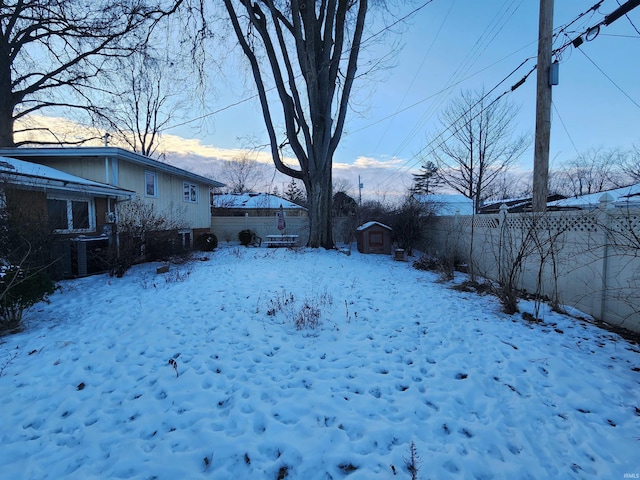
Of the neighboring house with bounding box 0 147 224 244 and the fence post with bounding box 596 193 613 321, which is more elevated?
the neighboring house with bounding box 0 147 224 244

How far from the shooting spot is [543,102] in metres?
5.94

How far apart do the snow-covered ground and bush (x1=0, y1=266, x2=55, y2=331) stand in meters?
0.28

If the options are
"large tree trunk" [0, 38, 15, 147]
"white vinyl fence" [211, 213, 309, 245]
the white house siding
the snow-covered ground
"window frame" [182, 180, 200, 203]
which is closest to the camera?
the snow-covered ground

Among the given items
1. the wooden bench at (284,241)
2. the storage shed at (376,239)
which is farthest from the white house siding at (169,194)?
the storage shed at (376,239)

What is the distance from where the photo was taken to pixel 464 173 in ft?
81.5

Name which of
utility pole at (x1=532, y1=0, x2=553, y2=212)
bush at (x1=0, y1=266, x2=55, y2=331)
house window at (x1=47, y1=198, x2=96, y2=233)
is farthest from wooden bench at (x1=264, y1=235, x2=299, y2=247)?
bush at (x1=0, y1=266, x2=55, y2=331)

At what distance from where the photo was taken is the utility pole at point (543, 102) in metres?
5.91

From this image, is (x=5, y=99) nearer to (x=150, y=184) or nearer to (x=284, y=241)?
(x=150, y=184)

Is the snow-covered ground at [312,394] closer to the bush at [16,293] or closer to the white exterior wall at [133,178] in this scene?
the bush at [16,293]

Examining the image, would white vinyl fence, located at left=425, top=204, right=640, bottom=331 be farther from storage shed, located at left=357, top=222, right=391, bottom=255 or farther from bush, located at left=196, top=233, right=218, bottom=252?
bush, located at left=196, top=233, right=218, bottom=252

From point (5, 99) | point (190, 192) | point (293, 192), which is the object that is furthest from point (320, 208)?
point (293, 192)

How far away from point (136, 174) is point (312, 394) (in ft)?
36.6

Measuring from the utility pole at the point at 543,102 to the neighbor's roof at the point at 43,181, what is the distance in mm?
10218

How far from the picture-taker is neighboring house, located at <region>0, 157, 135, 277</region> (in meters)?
5.66
